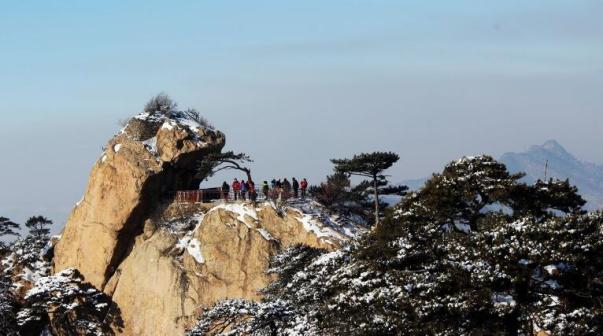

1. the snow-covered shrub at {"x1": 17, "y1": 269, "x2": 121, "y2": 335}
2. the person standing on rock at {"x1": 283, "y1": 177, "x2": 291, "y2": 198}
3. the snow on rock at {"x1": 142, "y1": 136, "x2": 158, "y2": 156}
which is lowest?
the snow-covered shrub at {"x1": 17, "y1": 269, "x2": 121, "y2": 335}

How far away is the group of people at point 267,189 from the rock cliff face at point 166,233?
1117 millimetres

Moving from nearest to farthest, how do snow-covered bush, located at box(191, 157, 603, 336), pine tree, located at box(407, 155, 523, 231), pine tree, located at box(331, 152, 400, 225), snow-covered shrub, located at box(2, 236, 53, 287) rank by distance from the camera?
snow-covered bush, located at box(191, 157, 603, 336) → pine tree, located at box(407, 155, 523, 231) → pine tree, located at box(331, 152, 400, 225) → snow-covered shrub, located at box(2, 236, 53, 287)

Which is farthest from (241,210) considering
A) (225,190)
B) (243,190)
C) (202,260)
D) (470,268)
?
(470,268)

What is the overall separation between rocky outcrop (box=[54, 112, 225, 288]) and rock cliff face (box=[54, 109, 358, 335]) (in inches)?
2.7

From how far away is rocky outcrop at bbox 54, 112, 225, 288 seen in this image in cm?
6050

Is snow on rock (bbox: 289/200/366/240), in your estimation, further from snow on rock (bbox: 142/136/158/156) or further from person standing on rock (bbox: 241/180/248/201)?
snow on rock (bbox: 142/136/158/156)

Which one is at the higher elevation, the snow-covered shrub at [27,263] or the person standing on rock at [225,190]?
A: the person standing on rock at [225,190]

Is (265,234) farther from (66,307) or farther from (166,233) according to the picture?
(66,307)

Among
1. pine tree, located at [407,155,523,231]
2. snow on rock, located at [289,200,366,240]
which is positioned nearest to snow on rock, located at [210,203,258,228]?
snow on rock, located at [289,200,366,240]

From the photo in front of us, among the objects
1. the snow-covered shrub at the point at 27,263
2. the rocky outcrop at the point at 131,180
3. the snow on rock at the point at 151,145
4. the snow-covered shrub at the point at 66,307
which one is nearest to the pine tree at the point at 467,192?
the rocky outcrop at the point at 131,180

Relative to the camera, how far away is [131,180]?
199 ft

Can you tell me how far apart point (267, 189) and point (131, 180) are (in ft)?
31.5

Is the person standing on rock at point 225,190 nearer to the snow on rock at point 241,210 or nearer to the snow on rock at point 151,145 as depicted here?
the snow on rock at point 241,210

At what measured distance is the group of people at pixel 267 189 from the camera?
2243 inches
